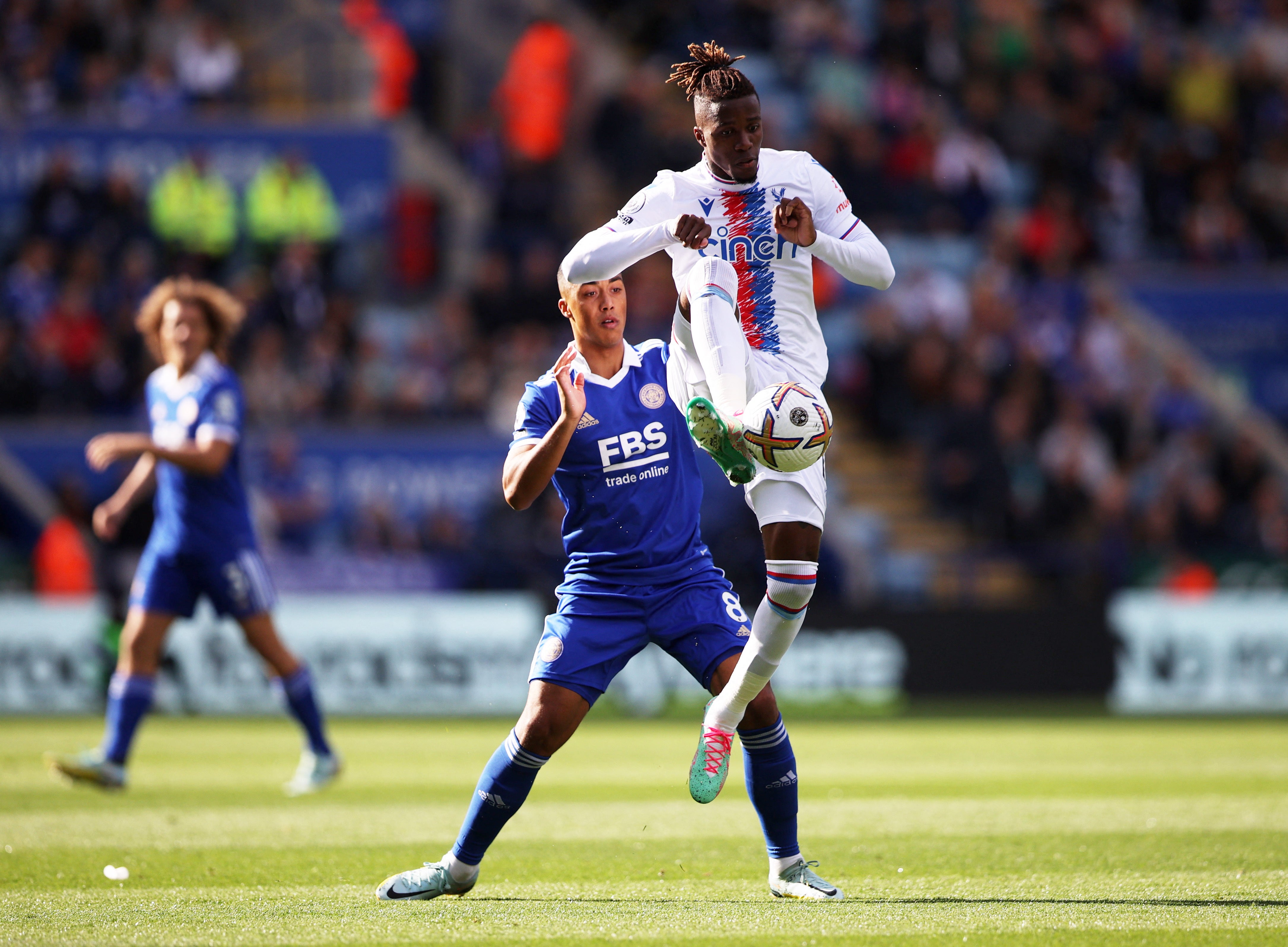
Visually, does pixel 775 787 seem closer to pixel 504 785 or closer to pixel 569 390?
pixel 504 785

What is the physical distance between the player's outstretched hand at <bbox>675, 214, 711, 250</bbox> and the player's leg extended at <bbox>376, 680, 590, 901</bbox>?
5.24 feet

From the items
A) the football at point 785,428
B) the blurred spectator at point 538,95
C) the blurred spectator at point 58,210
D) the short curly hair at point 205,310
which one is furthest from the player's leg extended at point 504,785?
the blurred spectator at point 538,95

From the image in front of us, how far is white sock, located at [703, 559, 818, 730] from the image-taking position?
5.84 m

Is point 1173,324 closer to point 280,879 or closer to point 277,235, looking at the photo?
point 277,235

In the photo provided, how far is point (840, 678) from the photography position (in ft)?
51.6

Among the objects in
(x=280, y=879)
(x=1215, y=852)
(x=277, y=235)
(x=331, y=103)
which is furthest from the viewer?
(x=331, y=103)

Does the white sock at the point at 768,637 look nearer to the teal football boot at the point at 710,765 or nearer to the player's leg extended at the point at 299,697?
the teal football boot at the point at 710,765

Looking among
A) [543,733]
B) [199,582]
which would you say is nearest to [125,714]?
[199,582]

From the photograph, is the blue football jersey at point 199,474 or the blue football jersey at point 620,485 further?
the blue football jersey at point 199,474

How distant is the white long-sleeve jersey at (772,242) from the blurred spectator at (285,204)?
13464mm

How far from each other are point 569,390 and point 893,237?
15191 millimetres

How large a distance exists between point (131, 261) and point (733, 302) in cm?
1302

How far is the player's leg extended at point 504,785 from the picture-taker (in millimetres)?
5848

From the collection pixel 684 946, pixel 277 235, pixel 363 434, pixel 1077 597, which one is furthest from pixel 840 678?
pixel 684 946
